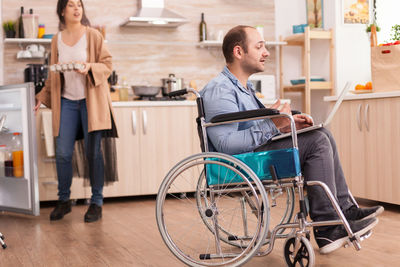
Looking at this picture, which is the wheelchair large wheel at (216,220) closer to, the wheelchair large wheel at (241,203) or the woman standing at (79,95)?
the wheelchair large wheel at (241,203)

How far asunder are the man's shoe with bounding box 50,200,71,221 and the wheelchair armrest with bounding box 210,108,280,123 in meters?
1.89

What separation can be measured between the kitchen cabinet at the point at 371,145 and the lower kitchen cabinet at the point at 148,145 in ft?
4.17

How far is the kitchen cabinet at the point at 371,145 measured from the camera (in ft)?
11.3

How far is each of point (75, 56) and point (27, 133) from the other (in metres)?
0.62

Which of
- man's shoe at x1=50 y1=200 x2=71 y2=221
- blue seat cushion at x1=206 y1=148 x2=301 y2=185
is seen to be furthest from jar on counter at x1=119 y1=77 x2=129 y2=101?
blue seat cushion at x1=206 y1=148 x2=301 y2=185

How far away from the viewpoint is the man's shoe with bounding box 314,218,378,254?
1.95 m

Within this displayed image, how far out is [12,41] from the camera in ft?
15.3

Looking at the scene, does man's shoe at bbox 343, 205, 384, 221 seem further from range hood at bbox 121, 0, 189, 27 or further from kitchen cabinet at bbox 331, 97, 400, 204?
range hood at bbox 121, 0, 189, 27

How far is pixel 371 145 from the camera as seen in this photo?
3637mm

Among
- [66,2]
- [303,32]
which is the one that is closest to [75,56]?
[66,2]

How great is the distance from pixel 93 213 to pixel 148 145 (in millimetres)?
1129

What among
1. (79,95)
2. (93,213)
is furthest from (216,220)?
(79,95)

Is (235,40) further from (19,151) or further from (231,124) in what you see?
(19,151)

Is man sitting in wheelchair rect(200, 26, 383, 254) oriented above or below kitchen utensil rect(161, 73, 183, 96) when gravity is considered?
below
